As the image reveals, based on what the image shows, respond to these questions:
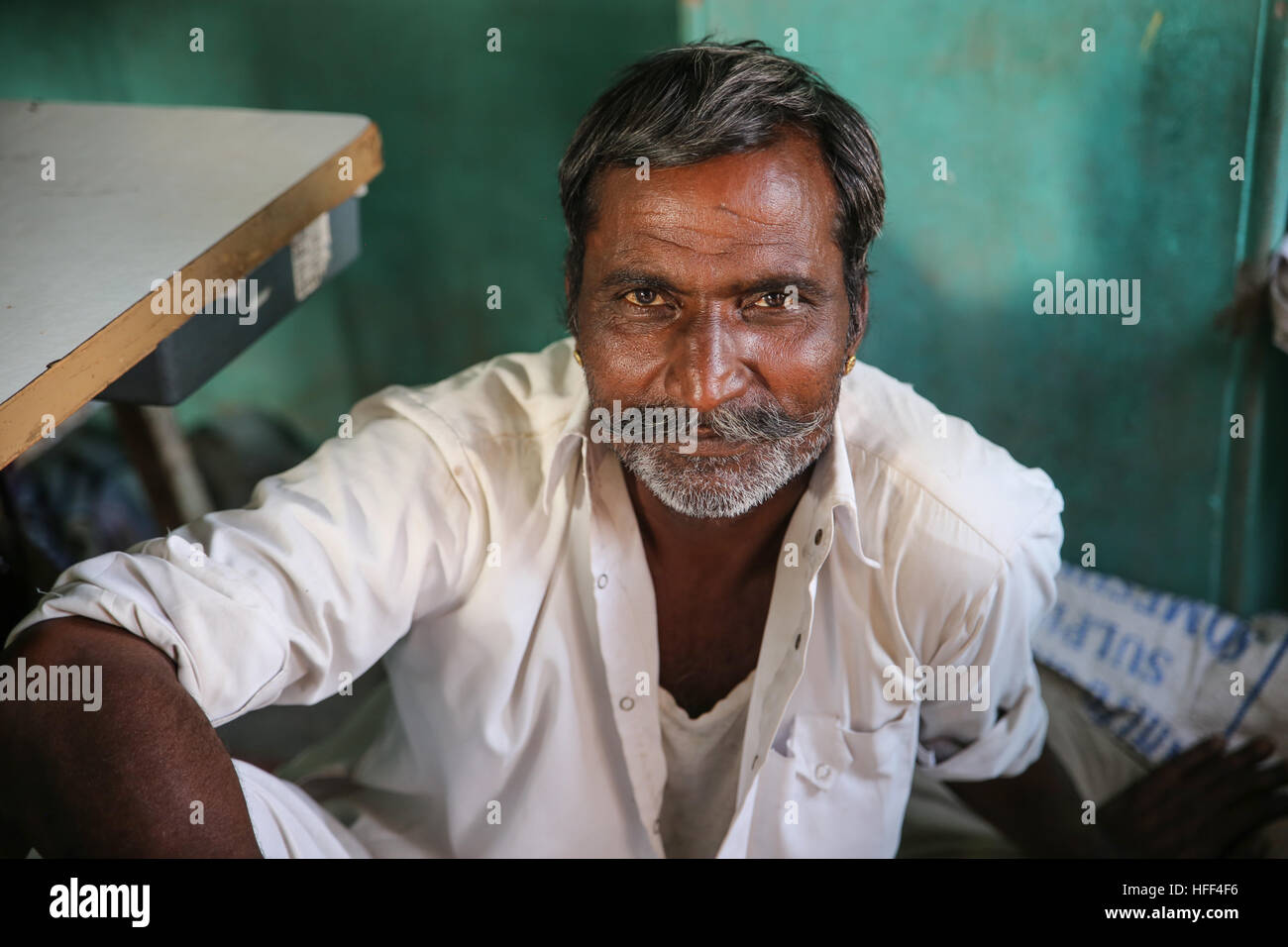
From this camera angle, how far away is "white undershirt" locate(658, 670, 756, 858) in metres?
1.51

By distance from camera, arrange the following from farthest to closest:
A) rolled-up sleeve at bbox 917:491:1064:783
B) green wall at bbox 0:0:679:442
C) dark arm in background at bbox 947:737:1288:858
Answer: green wall at bbox 0:0:679:442 → dark arm in background at bbox 947:737:1288:858 → rolled-up sleeve at bbox 917:491:1064:783

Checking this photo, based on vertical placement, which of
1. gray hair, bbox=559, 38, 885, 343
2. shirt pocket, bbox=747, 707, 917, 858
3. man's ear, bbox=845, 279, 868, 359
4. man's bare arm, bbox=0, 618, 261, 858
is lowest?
shirt pocket, bbox=747, 707, 917, 858

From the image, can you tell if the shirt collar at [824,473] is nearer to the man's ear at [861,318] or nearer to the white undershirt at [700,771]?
the man's ear at [861,318]

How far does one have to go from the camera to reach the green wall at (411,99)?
2.16 meters

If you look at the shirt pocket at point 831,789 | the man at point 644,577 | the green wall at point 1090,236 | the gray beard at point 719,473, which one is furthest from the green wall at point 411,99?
the shirt pocket at point 831,789

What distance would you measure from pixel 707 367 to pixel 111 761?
0.68 meters

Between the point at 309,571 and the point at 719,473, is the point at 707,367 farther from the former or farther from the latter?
the point at 309,571

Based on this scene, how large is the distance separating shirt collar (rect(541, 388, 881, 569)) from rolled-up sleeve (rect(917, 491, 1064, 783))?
0.51ft

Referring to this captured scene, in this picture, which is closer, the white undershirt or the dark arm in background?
the white undershirt

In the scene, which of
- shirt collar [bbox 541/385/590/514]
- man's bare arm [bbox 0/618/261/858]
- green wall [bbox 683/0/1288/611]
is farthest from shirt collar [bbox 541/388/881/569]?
green wall [bbox 683/0/1288/611]

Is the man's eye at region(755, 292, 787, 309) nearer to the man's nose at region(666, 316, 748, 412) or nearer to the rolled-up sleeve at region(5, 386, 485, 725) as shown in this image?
the man's nose at region(666, 316, 748, 412)

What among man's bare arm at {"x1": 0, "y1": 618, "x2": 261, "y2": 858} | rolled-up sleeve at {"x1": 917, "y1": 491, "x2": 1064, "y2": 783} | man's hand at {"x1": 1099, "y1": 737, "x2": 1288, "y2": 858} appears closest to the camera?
man's bare arm at {"x1": 0, "y1": 618, "x2": 261, "y2": 858}
